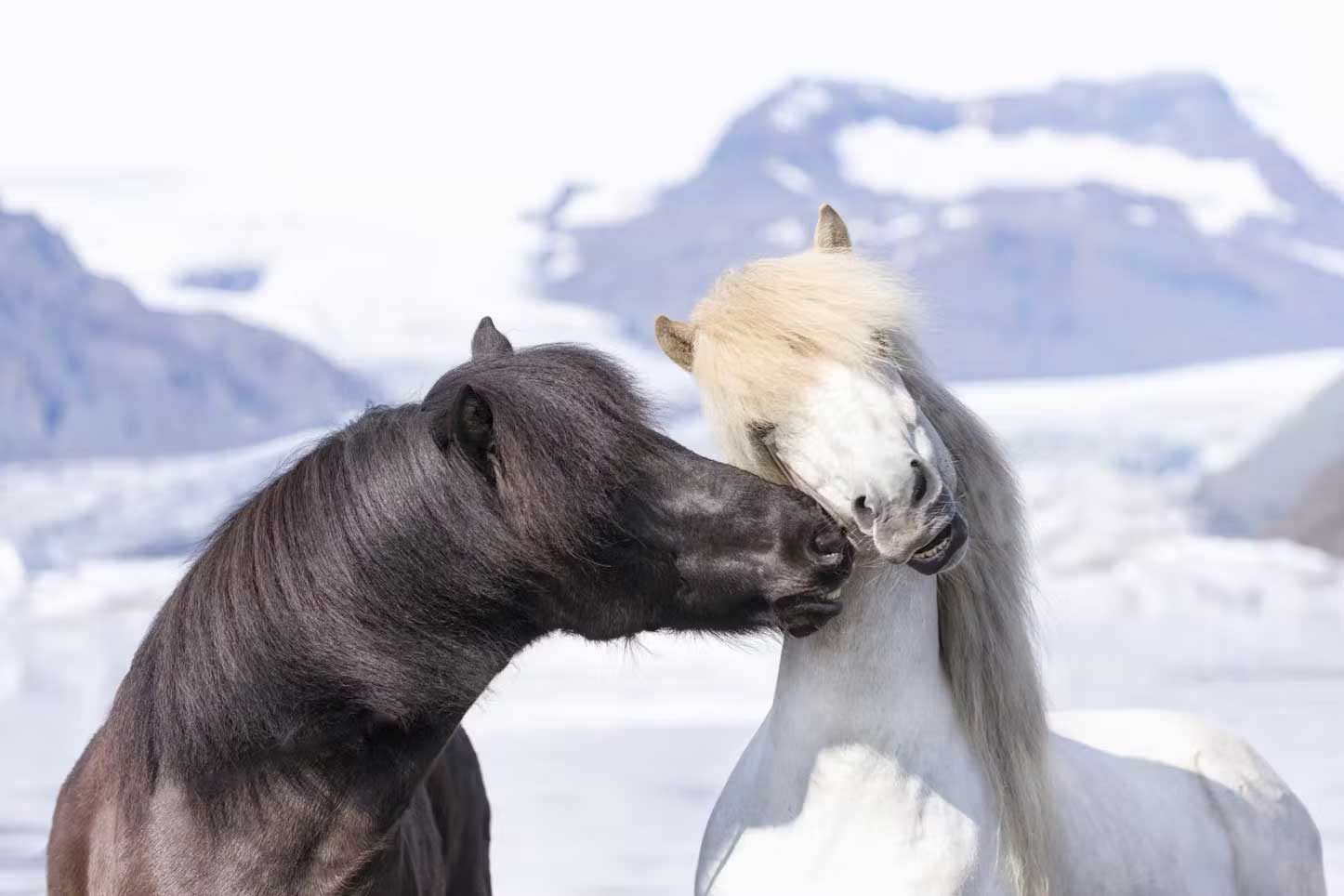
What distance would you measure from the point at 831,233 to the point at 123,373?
16683 mm

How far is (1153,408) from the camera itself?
1547 centimetres

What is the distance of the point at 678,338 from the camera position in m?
2.09

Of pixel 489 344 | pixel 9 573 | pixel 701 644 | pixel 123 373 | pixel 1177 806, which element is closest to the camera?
pixel 489 344

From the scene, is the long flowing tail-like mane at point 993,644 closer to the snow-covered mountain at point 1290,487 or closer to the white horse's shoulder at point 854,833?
the white horse's shoulder at point 854,833

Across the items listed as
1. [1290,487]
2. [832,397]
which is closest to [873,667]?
[832,397]

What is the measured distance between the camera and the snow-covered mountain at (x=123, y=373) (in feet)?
55.8

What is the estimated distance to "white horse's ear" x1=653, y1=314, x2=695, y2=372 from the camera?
2074 mm

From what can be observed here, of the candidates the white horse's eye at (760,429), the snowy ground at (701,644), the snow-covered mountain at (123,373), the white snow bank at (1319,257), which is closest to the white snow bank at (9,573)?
the snowy ground at (701,644)

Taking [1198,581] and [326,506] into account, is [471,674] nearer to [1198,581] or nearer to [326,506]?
[326,506]

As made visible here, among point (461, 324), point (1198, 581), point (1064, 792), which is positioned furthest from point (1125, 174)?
point (1064, 792)

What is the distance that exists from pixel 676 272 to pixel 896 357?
22103mm

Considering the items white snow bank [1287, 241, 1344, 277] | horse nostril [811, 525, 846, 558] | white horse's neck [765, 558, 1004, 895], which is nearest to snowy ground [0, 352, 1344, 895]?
white horse's neck [765, 558, 1004, 895]

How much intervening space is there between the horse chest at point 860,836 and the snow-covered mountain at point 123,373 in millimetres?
15508

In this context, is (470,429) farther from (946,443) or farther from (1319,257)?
(1319,257)
